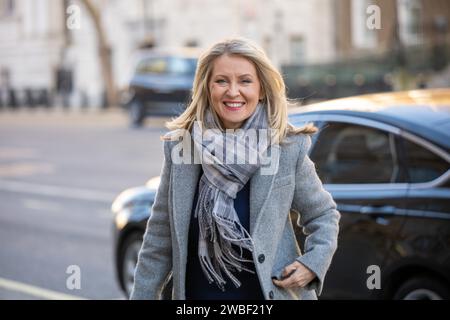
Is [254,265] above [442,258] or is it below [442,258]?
above

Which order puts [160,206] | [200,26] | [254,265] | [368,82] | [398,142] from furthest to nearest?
[200,26] < [368,82] < [398,142] < [160,206] < [254,265]

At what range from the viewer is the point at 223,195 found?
3.13 meters

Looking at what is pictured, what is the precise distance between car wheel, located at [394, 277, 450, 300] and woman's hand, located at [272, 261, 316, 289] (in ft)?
6.01

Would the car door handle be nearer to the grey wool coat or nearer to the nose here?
the grey wool coat

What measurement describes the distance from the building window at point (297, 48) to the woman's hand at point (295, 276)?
38.0m

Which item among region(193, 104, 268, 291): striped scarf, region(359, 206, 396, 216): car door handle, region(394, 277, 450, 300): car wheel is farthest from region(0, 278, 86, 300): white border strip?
region(193, 104, 268, 291): striped scarf

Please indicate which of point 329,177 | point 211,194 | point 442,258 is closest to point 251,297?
point 211,194

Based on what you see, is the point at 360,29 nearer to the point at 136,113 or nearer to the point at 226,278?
the point at 136,113

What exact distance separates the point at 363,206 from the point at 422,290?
0.60 metres

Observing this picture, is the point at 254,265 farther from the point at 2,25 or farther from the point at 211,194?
the point at 2,25

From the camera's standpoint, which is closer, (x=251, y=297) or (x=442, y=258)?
(x=251, y=297)

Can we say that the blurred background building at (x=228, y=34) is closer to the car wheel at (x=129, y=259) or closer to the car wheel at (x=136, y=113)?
the car wheel at (x=136, y=113)

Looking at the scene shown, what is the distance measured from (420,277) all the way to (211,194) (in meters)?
2.16
